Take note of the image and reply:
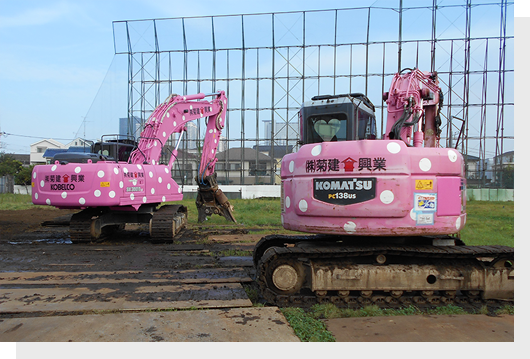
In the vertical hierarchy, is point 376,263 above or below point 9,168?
below

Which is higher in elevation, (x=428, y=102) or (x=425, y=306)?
(x=428, y=102)

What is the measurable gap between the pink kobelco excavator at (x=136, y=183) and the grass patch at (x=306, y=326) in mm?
5394

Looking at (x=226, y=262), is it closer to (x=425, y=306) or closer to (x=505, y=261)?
(x=425, y=306)

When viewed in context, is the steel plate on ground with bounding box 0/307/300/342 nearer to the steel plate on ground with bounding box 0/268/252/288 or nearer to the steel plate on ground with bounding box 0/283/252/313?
the steel plate on ground with bounding box 0/283/252/313

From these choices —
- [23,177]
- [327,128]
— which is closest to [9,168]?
[23,177]

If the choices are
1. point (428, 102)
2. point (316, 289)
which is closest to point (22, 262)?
point (316, 289)

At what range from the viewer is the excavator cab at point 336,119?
5.41m

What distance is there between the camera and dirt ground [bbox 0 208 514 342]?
415 cm

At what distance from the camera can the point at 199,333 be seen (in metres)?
4.07

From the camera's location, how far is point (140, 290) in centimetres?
564

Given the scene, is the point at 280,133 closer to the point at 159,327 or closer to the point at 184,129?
the point at 184,129

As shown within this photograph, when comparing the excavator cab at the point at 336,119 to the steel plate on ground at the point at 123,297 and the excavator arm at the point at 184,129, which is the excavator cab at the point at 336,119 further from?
the excavator arm at the point at 184,129

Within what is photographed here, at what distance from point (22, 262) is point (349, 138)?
251 inches

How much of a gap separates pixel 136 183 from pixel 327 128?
545cm
